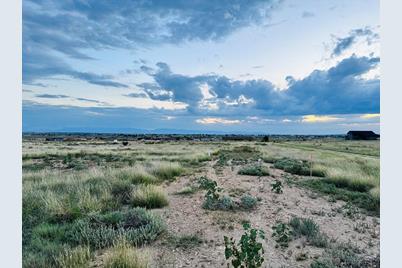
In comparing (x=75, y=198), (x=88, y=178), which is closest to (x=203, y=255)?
(x=75, y=198)

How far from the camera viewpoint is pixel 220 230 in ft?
25.4

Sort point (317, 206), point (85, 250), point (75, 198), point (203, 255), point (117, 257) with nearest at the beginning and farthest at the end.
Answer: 1. point (117, 257)
2. point (85, 250)
3. point (203, 255)
4. point (75, 198)
5. point (317, 206)

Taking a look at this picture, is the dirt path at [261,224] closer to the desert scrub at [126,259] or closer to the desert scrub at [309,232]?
the desert scrub at [309,232]

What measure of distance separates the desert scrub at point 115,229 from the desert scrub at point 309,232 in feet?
10.8

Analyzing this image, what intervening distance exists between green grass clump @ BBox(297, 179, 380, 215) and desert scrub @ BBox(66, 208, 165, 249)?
7177 millimetres

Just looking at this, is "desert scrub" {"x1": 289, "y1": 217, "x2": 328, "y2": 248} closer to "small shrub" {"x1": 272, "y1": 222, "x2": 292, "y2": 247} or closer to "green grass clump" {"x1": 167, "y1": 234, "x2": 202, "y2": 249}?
"small shrub" {"x1": 272, "y1": 222, "x2": 292, "y2": 247}

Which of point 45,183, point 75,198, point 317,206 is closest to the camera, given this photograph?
point 75,198

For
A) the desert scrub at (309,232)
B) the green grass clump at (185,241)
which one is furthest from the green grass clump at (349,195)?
the green grass clump at (185,241)

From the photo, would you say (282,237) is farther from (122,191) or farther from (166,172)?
(166,172)

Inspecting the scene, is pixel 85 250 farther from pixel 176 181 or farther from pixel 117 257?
pixel 176 181

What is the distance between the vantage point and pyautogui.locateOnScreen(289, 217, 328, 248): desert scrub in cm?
714

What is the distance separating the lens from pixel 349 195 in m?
12.6

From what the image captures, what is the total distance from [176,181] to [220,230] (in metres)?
7.37

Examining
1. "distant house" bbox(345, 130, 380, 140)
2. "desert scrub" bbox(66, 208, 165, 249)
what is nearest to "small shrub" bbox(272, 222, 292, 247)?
"desert scrub" bbox(66, 208, 165, 249)
